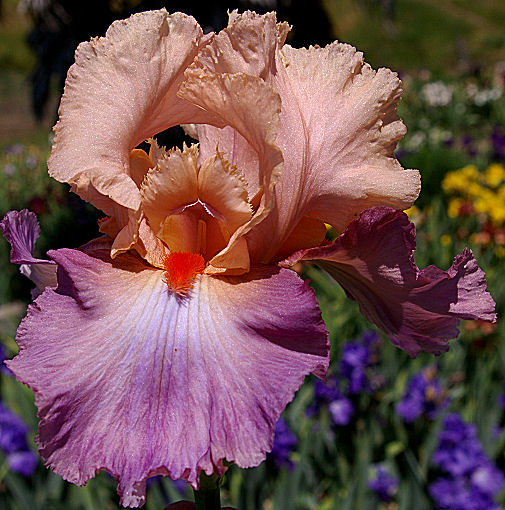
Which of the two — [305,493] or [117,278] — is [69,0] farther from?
[117,278]

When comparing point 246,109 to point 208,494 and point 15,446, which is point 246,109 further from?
point 15,446

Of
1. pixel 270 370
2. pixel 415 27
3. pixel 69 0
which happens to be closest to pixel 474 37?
pixel 415 27

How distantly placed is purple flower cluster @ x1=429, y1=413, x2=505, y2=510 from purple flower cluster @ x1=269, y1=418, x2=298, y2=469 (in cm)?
40

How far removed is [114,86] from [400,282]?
0.39 metres

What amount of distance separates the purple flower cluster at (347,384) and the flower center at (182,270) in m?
1.29

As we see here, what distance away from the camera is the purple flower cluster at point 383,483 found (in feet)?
5.34

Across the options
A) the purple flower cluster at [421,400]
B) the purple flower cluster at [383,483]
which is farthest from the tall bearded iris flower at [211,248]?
the purple flower cluster at [421,400]

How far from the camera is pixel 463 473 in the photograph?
1.56m

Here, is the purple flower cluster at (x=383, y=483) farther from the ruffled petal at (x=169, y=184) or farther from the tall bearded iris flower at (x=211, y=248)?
the ruffled petal at (x=169, y=184)

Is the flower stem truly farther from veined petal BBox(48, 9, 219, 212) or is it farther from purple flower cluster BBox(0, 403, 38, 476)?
purple flower cluster BBox(0, 403, 38, 476)

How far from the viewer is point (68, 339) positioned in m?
0.55

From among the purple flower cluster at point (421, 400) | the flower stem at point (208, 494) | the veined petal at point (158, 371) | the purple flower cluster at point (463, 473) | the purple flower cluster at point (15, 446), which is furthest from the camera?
the purple flower cluster at point (421, 400)

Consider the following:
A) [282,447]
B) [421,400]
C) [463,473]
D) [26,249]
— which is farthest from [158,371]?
[421,400]

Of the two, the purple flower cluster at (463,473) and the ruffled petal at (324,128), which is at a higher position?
the ruffled petal at (324,128)
